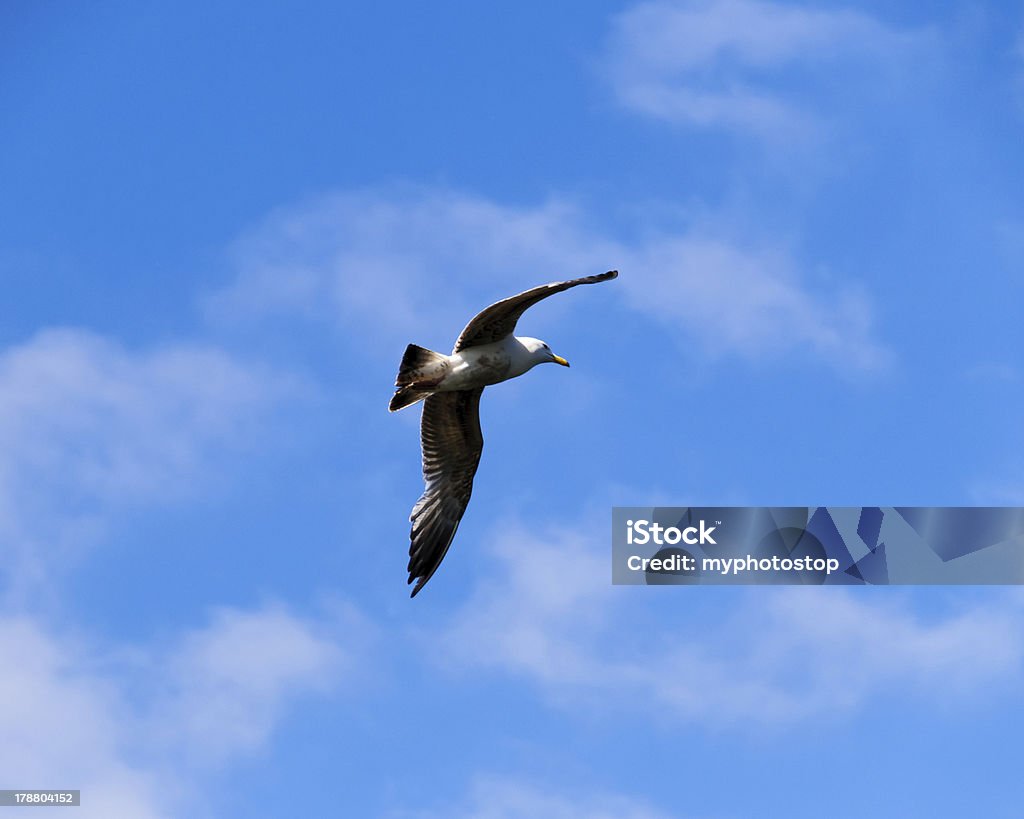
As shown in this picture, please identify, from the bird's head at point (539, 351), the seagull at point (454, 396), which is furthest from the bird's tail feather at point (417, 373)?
the bird's head at point (539, 351)

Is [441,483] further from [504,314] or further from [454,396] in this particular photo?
[504,314]

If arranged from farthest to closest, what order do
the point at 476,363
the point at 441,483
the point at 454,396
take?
the point at 441,483 → the point at 454,396 → the point at 476,363

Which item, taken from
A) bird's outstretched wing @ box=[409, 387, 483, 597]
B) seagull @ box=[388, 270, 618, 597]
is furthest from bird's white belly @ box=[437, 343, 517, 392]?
bird's outstretched wing @ box=[409, 387, 483, 597]

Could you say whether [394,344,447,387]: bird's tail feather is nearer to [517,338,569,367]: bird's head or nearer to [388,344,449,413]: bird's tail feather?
[388,344,449,413]: bird's tail feather

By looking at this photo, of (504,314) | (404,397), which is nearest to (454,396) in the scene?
(404,397)

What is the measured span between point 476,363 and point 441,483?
3048 mm

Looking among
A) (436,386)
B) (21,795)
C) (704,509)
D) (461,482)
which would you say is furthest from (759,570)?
(21,795)

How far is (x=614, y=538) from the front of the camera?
28.4 meters

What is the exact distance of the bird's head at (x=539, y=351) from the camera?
23453 mm

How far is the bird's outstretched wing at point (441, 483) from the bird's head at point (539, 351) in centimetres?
174

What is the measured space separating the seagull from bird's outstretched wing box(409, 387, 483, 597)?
0.04 feet

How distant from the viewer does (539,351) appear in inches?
927

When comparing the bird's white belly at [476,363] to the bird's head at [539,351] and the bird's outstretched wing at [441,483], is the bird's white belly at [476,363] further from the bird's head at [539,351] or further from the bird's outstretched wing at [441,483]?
the bird's outstretched wing at [441,483]

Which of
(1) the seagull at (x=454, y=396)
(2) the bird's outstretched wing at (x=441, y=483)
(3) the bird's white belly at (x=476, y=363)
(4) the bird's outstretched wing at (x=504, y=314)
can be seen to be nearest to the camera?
(4) the bird's outstretched wing at (x=504, y=314)
